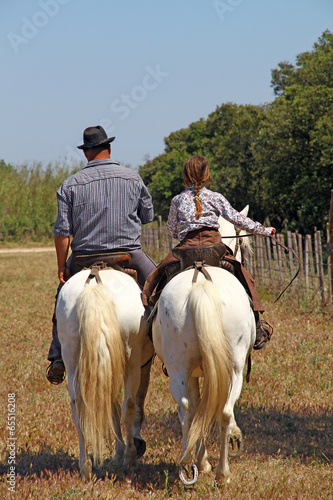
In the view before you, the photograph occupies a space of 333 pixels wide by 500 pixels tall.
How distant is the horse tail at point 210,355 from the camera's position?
157 inches

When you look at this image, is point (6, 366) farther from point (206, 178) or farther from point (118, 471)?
point (206, 178)

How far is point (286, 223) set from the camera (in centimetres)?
3612

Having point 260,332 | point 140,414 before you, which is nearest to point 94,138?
point 260,332

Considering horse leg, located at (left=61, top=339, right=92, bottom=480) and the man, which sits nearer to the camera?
horse leg, located at (left=61, top=339, right=92, bottom=480)

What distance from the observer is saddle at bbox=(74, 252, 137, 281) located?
482 cm

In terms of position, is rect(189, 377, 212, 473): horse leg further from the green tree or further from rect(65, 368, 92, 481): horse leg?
the green tree

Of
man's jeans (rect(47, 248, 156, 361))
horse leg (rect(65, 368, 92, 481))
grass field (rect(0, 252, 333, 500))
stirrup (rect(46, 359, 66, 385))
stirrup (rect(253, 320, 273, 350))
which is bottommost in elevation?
grass field (rect(0, 252, 333, 500))

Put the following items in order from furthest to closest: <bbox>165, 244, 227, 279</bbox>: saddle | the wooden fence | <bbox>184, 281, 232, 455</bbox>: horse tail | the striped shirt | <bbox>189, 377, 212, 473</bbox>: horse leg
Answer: the wooden fence → the striped shirt → <bbox>165, 244, 227, 279</bbox>: saddle → <bbox>189, 377, 212, 473</bbox>: horse leg → <bbox>184, 281, 232, 455</bbox>: horse tail

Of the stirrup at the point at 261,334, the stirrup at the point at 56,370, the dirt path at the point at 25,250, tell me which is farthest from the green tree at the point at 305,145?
the stirrup at the point at 56,370

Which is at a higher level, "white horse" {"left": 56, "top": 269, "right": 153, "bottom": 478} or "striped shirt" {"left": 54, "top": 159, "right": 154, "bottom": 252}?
"striped shirt" {"left": 54, "top": 159, "right": 154, "bottom": 252}

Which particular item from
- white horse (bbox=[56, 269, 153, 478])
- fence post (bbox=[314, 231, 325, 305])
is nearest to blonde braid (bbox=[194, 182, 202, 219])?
white horse (bbox=[56, 269, 153, 478])

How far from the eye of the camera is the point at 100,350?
427cm

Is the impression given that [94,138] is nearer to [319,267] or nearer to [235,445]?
[235,445]

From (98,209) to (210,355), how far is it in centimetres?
166
